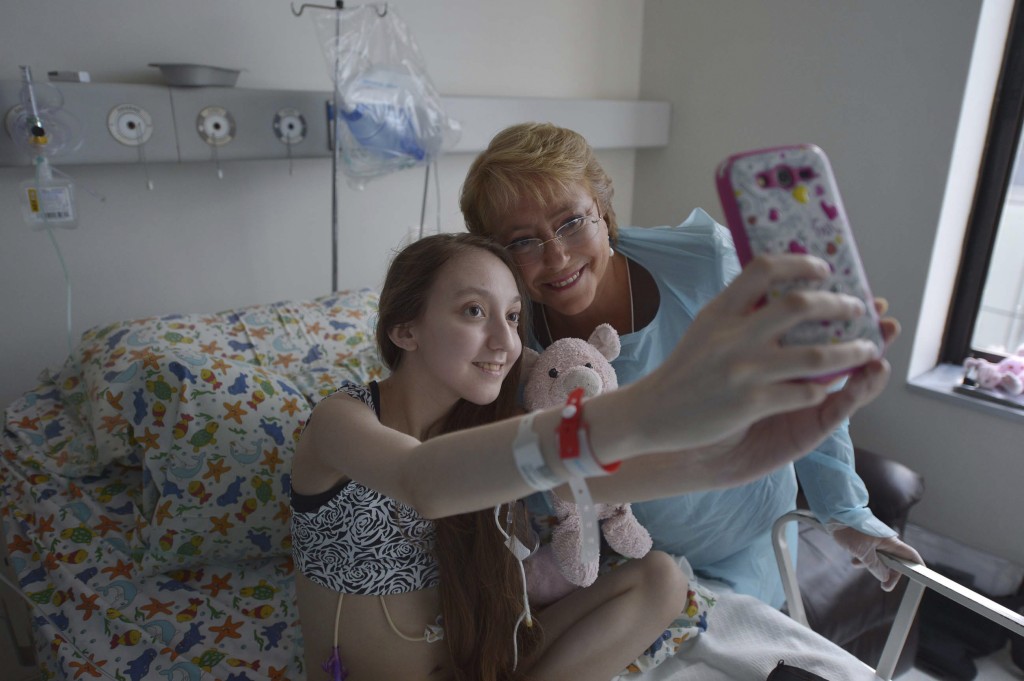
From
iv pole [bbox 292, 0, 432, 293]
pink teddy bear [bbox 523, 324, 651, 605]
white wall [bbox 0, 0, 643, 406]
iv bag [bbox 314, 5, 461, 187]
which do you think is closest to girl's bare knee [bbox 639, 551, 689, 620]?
pink teddy bear [bbox 523, 324, 651, 605]

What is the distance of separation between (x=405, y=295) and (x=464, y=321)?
0.13 metres

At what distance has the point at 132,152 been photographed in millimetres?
1771

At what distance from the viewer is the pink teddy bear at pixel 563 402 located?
1291 millimetres

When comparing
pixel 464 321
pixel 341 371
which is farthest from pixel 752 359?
pixel 341 371

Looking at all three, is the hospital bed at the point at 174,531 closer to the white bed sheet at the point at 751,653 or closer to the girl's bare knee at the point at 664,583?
the white bed sheet at the point at 751,653

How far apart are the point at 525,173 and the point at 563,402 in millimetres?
435

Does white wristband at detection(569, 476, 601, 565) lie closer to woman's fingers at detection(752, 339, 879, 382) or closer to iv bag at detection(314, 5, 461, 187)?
woman's fingers at detection(752, 339, 879, 382)

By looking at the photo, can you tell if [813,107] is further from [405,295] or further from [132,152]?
[132,152]

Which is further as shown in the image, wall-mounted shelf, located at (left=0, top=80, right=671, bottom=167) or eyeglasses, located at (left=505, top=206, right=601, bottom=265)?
wall-mounted shelf, located at (left=0, top=80, right=671, bottom=167)

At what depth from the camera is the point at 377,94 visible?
1.93m

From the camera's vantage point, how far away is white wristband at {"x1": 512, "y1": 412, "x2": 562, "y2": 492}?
0.68 m

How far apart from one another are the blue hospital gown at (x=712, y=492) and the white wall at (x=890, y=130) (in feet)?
3.87

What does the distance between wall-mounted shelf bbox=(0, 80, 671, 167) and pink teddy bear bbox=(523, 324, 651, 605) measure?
1.09 m

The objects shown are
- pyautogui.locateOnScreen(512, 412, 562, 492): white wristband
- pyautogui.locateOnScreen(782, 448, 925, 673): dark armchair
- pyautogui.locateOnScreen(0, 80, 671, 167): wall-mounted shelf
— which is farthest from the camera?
pyautogui.locateOnScreen(782, 448, 925, 673): dark armchair
